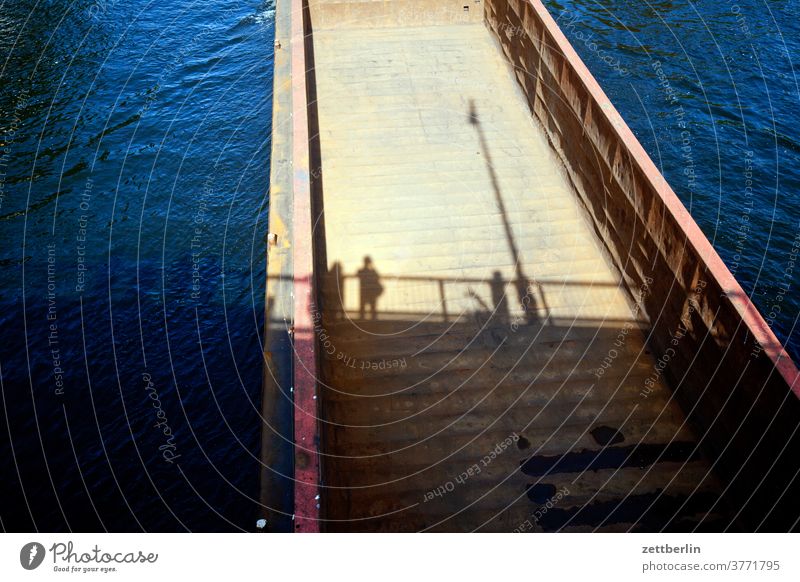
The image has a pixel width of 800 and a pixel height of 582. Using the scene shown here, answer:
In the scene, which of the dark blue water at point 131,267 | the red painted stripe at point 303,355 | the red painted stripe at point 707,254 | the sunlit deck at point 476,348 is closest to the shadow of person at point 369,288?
the sunlit deck at point 476,348

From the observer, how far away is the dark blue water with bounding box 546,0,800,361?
15.5 meters

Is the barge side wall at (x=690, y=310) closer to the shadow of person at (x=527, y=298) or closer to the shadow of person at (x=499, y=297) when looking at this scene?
the shadow of person at (x=527, y=298)

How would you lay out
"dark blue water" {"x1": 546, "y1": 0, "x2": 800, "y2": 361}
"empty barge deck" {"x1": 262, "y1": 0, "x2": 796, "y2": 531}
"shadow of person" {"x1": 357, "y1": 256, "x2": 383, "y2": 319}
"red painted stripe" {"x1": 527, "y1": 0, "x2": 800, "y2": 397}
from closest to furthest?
"red painted stripe" {"x1": 527, "y1": 0, "x2": 800, "y2": 397} → "empty barge deck" {"x1": 262, "y1": 0, "x2": 796, "y2": 531} → "shadow of person" {"x1": 357, "y1": 256, "x2": 383, "y2": 319} → "dark blue water" {"x1": 546, "y1": 0, "x2": 800, "y2": 361}

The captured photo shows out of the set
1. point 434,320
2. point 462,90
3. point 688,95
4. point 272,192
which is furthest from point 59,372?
point 688,95

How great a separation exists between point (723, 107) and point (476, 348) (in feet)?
48.8

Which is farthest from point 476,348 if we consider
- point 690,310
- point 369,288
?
point 690,310

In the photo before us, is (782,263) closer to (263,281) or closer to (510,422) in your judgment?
(510,422)

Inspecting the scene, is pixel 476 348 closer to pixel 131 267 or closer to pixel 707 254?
pixel 707 254

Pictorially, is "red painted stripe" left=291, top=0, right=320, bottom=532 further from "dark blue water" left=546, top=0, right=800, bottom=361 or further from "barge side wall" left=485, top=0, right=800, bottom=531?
"dark blue water" left=546, top=0, right=800, bottom=361

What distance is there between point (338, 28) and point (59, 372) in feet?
35.4

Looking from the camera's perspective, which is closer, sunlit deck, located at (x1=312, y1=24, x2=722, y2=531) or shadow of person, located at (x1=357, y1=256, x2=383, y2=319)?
sunlit deck, located at (x1=312, y1=24, x2=722, y2=531)

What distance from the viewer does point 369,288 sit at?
10617 mm

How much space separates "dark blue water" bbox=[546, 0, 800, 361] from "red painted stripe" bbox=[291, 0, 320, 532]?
9739 millimetres

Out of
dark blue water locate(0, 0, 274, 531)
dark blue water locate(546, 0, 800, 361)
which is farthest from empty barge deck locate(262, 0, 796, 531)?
dark blue water locate(546, 0, 800, 361)
